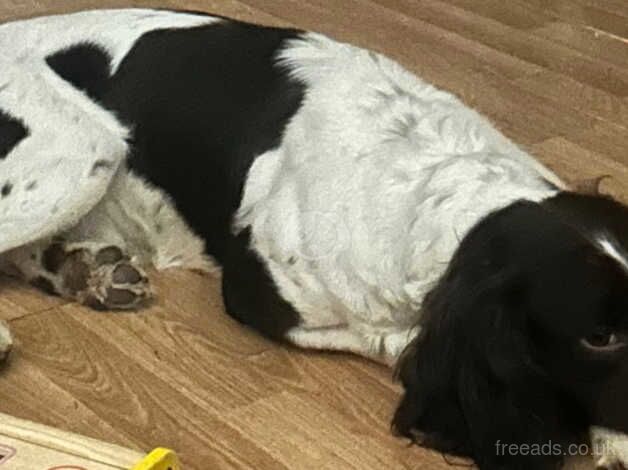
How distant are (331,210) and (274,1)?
1.92 m

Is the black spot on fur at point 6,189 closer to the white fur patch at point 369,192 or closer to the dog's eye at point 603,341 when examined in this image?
the white fur patch at point 369,192

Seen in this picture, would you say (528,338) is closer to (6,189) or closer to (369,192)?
(369,192)

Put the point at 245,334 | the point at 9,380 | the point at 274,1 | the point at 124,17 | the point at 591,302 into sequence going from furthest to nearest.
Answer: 1. the point at 274,1
2. the point at 124,17
3. the point at 245,334
4. the point at 9,380
5. the point at 591,302

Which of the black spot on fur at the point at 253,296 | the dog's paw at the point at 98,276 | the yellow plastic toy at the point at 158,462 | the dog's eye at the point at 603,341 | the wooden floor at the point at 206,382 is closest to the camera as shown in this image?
the yellow plastic toy at the point at 158,462

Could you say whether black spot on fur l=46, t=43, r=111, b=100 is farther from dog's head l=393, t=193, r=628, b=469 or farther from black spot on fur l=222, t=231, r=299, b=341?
dog's head l=393, t=193, r=628, b=469

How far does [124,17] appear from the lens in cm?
257

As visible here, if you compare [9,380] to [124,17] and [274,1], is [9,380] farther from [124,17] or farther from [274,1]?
[274,1]

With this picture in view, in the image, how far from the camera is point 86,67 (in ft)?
8.22

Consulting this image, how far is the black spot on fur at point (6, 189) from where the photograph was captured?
242 centimetres

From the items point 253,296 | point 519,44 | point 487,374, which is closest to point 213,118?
point 253,296

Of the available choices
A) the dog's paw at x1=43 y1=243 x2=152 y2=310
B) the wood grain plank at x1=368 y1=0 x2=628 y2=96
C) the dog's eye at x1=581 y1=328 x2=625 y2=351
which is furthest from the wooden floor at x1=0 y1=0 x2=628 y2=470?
the wood grain plank at x1=368 y1=0 x2=628 y2=96

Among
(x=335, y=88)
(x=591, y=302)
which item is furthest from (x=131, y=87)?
(x=591, y=302)

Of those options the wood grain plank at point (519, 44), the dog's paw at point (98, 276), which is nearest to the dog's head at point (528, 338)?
the dog's paw at point (98, 276)

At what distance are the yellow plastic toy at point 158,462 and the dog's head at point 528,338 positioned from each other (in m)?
0.40
